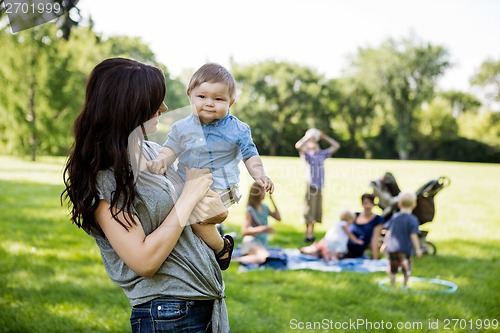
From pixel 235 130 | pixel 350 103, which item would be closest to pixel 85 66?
pixel 235 130

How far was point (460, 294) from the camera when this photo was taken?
569cm

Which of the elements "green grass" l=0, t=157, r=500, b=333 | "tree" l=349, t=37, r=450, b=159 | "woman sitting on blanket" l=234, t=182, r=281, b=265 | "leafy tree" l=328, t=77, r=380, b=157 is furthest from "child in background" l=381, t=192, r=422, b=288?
"tree" l=349, t=37, r=450, b=159

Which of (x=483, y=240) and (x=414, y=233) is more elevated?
(x=414, y=233)

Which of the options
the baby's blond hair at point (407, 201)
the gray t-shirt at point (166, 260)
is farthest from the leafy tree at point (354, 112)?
the gray t-shirt at point (166, 260)

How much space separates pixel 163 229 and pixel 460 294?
4.85 metres

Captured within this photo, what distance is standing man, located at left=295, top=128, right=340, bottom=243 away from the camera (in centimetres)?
887

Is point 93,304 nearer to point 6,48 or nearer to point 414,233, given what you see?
point 414,233

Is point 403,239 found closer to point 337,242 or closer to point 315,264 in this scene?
point 315,264

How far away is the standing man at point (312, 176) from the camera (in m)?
8.87

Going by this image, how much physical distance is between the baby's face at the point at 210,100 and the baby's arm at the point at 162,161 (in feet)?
0.68

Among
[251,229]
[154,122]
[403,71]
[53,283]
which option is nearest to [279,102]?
[403,71]

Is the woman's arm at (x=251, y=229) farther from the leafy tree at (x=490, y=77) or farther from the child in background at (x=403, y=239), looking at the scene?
the leafy tree at (x=490, y=77)

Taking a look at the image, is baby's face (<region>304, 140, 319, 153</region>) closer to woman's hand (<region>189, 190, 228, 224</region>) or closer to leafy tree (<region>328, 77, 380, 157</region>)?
woman's hand (<region>189, 190, 228, 224</region>)

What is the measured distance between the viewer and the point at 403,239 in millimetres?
5820
